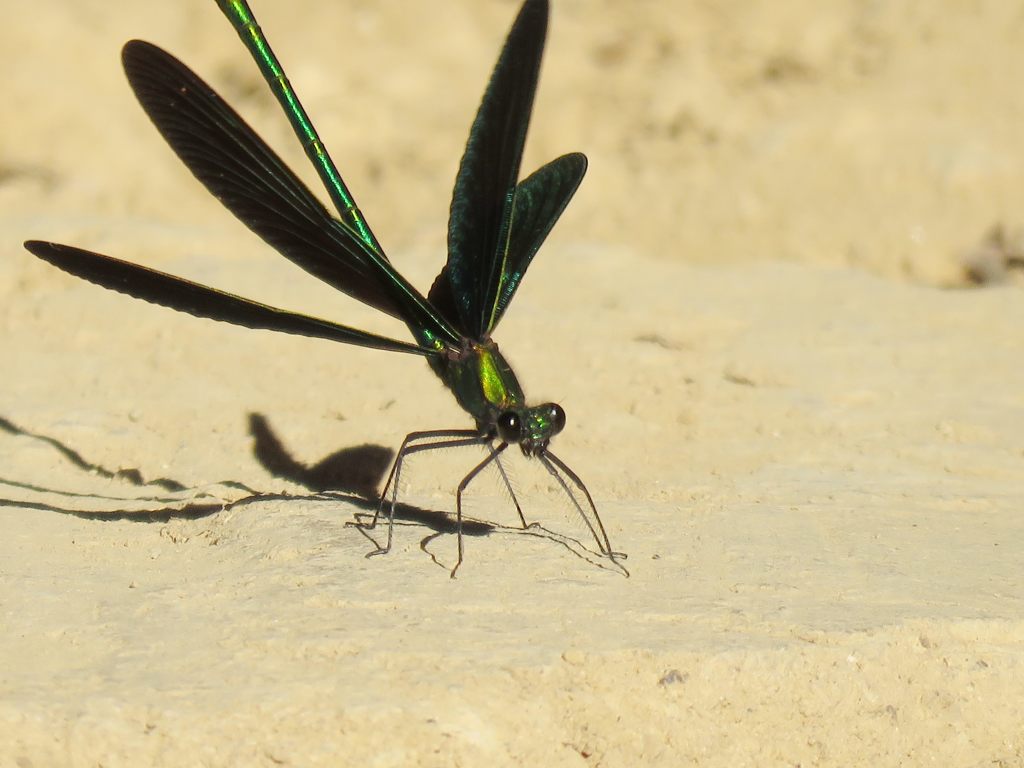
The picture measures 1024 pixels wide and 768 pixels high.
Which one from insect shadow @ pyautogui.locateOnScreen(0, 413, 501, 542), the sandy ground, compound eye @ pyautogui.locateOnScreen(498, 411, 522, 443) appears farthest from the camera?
insect shadow @ pyautogui.locateOnScreen(0, 413, 501, 542)

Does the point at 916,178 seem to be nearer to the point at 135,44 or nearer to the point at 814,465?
the point at 814,465

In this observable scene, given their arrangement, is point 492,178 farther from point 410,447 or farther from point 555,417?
point 410,447

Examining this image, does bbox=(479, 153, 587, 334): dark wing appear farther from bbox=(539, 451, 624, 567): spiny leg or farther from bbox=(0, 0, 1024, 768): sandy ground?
bbox=(0, 0, 1024, 768): sandy ground

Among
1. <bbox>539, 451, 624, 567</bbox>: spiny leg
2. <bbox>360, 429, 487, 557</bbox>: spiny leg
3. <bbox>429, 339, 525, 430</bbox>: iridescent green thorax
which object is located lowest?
<bbox>539, 451, 624, 567</bbox>: spiny leg

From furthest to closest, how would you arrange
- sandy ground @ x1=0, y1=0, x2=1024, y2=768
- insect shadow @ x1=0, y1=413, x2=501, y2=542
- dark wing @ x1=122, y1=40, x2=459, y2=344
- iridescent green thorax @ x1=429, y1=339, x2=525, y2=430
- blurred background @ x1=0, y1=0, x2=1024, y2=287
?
blurred background @ x1=0, y1=0, x2=1024, y2=287
insect shadow @ x1=0, y1=413, x2=501, y2=542
iridescent green thorax @ x1=429, y1=339, x2=525, y2=430
dark wing @ x1=122, y1=40, x2=459, y2=344
sandy ground @ x1=0, y1=0, x2=1024, y2=768

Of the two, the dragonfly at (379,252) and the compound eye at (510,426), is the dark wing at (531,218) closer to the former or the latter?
the dragonfly at (379,252)

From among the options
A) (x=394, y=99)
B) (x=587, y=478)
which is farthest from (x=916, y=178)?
(x=587, y=478)

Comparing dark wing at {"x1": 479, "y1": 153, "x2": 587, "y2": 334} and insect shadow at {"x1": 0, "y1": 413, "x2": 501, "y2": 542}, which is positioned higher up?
dark wing at {"x1": 479, "y1": 153, "x2": 587, "y2": 334}

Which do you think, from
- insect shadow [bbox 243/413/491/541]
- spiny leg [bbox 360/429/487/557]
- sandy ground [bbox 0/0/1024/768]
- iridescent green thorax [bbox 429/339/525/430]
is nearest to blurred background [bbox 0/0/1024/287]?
sandy ground [bbox 0/0/1024/768]

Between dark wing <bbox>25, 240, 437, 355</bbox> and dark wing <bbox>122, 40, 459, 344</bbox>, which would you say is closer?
dark wing <bbox>25, 240, 437, 355</bbox>
